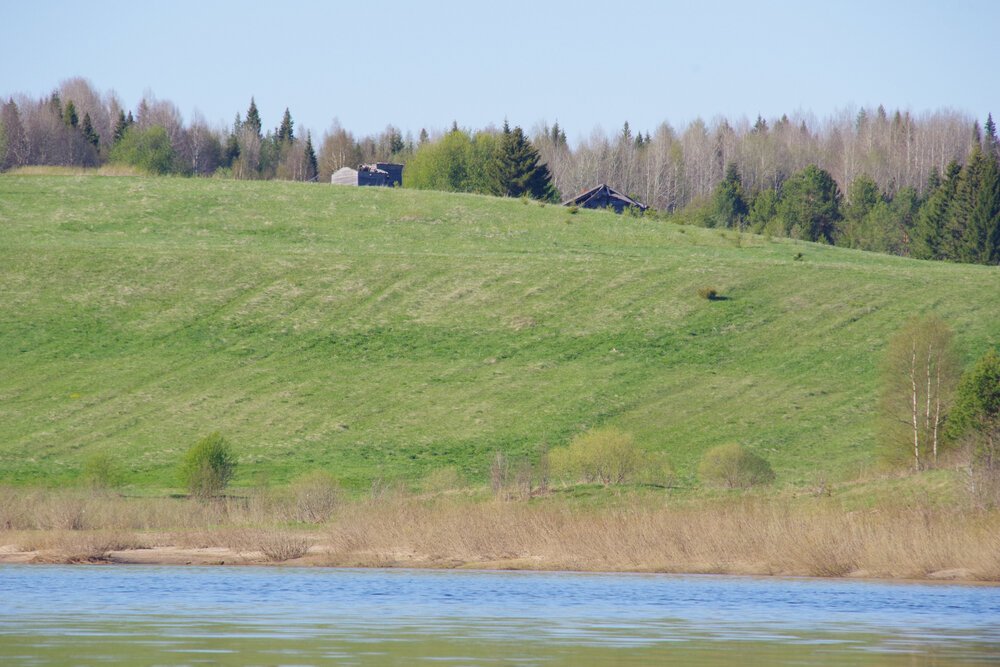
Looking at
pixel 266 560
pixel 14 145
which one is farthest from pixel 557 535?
pixel 14 145

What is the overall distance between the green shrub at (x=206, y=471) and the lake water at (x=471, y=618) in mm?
12486

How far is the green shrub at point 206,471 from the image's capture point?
159 feet

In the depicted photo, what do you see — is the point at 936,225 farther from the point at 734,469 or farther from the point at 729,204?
the point at 734,469

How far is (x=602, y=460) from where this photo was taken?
5041 cm

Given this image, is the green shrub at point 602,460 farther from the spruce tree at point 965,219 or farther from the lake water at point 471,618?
the spruce tree at point 965,219

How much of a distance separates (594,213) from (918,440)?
7238 centimetres

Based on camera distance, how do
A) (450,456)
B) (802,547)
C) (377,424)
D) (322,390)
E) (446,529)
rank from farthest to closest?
(322,390) < (377,424) < (450,456) < (446,529) < (802,547)

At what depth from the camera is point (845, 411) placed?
6506cm

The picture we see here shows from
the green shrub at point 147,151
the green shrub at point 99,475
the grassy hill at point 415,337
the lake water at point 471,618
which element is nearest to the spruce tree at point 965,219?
the grassy hill at point 415,337

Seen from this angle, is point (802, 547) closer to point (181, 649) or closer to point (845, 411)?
point (181, 649)

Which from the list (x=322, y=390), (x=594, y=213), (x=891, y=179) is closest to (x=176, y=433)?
(x=322, y=390)

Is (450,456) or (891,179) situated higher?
(891,179)

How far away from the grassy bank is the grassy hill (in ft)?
42.8

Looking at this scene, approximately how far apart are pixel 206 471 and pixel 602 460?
16487 mm
